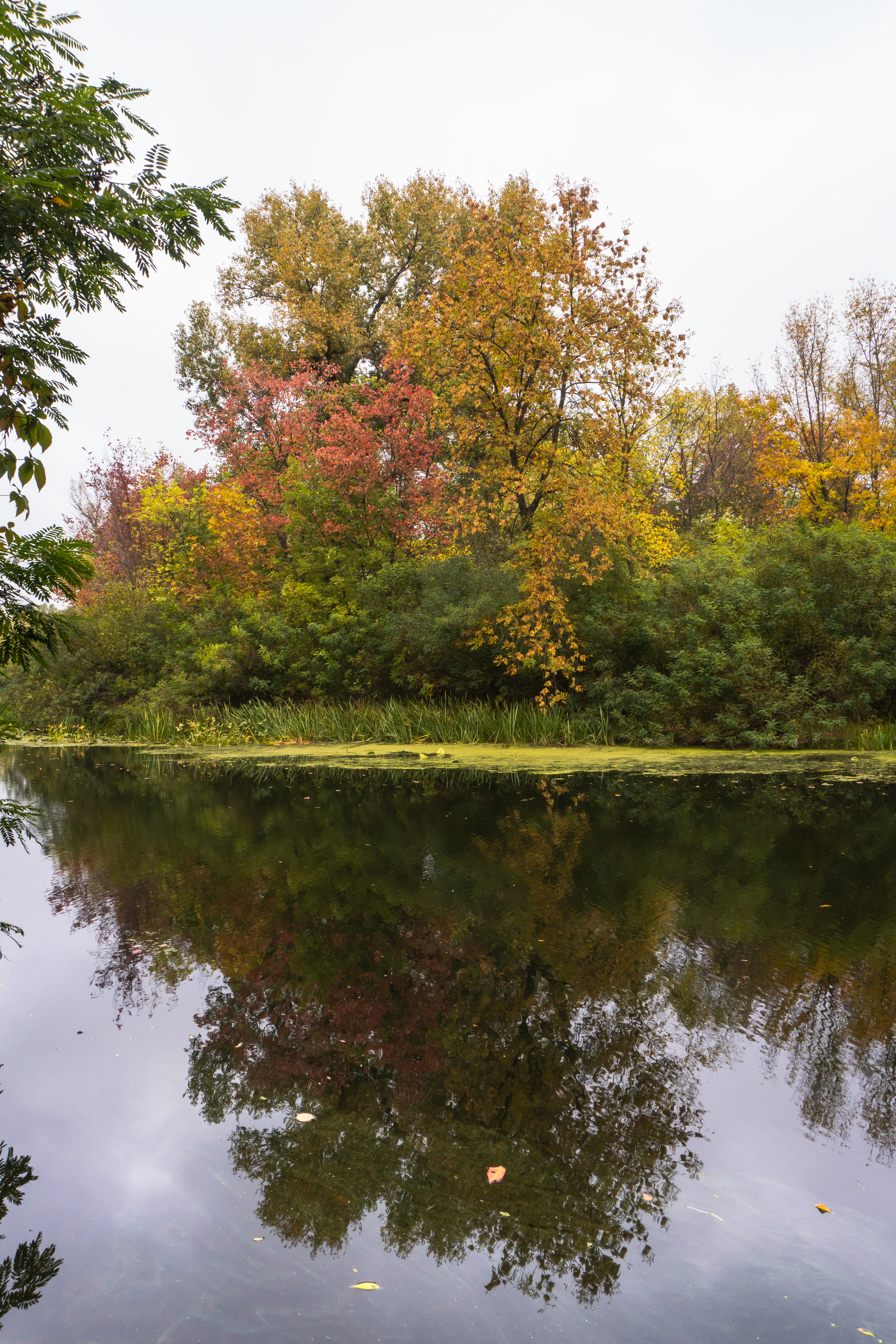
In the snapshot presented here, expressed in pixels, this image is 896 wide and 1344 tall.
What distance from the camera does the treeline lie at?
13930 mm

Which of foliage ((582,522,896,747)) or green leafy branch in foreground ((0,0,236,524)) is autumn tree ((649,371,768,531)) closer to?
foliage ((582,522,896,747))

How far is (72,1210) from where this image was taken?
2.82m

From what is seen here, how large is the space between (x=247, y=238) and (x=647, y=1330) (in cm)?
3216

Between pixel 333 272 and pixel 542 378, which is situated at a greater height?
pixel 333 272

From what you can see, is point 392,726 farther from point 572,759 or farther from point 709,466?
point 709,466

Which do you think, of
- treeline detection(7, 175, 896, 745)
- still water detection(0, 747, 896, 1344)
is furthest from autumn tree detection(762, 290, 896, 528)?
still water detection(0, 747, 896, 1344)

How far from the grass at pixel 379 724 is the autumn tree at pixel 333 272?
13.0 meters

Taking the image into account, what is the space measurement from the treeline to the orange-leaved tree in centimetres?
5

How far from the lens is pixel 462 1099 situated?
10.9ft

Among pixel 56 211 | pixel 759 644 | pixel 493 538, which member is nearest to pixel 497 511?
pixel 493 538

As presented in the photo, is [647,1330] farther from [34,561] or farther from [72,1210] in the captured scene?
[34,561]

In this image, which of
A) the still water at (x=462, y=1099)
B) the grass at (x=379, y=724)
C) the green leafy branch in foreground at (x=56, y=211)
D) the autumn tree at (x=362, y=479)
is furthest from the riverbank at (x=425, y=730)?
the green leafy branch in foreground at (x=56, y=211)

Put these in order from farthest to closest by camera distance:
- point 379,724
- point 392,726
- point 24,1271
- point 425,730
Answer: point 379,724
point 392,726
point 425,730
point 24,1271

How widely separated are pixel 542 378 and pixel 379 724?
A: 283 inches
